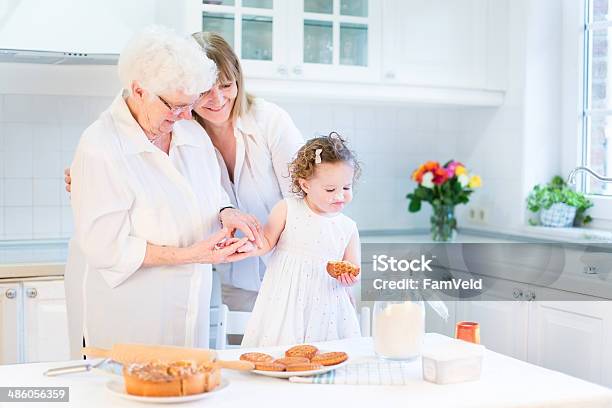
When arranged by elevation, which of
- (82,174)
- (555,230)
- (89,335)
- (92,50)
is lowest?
(89,335)

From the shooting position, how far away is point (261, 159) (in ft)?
8.50

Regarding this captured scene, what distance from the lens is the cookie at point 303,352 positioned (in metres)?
1.78

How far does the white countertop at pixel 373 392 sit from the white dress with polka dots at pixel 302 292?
62 cm

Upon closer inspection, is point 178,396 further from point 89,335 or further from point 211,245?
point 89,335

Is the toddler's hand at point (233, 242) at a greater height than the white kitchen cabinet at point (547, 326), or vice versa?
the toddler's hand at point (233, 242)

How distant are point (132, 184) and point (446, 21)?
202cm

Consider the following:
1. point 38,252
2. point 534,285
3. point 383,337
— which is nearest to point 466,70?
point 534,285

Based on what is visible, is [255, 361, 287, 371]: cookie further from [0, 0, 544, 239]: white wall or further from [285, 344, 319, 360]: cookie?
[0, 0, 544, 239]: white wall

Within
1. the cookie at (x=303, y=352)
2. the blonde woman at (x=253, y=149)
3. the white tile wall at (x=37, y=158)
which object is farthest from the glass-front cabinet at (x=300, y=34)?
the cookie at (x=303, y=352)

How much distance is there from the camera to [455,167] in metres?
3.78

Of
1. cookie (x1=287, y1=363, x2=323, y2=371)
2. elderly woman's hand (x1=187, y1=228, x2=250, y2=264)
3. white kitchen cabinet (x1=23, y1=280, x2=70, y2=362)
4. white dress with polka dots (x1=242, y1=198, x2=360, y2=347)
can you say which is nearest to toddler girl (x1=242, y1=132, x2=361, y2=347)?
white dress with polka dots (x1=242, y1=198, x2=360, y2=347)

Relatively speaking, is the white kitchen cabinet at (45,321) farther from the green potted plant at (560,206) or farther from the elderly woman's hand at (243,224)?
the green potted plant at (560,206)

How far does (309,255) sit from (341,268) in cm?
15

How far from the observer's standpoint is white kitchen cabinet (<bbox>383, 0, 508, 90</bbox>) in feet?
12.0
